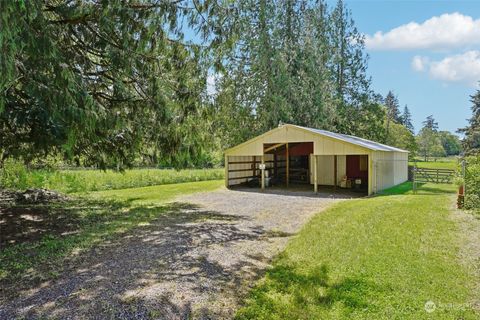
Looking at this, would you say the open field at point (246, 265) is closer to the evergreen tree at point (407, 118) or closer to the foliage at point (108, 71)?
the foliage at point (108, 71)

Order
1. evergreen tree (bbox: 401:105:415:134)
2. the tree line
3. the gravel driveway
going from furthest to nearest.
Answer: evergreen tree (bbox: 401:105:415:134)
the tree line
the gravel driveway

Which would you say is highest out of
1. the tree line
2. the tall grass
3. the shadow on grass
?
the tree line

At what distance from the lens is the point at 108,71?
250 inches

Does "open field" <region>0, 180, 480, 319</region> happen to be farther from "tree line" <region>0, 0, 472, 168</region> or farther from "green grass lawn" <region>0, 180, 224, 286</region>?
"tree line" <region>0, 0, 472, 168</region>

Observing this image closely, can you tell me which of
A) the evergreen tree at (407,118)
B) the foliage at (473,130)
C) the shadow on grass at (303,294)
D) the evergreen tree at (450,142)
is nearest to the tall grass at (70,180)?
the shadow on grass at (303,294)

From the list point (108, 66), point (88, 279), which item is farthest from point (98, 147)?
point (88, 279)

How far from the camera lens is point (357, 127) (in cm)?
2894

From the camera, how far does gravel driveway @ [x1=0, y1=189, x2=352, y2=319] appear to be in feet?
11.7

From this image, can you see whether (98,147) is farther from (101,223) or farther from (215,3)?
(215,3)

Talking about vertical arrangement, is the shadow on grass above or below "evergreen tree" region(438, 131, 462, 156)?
below

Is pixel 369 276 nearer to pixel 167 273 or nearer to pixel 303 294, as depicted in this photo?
pixel 303 294

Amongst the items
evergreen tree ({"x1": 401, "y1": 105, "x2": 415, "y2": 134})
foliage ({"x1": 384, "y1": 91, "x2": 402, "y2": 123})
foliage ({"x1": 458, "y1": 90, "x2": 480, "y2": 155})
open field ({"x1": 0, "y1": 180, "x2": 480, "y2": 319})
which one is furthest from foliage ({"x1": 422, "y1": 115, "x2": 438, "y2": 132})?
open field ({"x1": 0, "y1": 180, "x2": 480, "y2": 319})

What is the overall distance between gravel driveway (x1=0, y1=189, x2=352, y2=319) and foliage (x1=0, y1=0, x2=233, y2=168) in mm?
2041

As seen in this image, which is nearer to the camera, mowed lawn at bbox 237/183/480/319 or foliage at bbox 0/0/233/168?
mowed lawn at bbox 237/183/480/319
